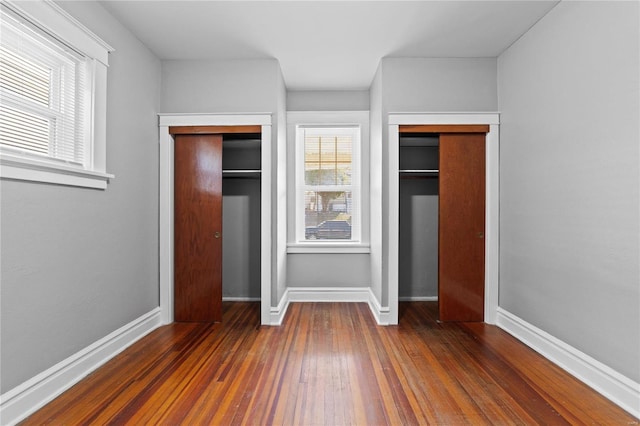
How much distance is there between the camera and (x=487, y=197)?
3805 mm

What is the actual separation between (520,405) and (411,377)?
2.22ft

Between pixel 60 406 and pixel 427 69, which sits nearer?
pixel 60 406

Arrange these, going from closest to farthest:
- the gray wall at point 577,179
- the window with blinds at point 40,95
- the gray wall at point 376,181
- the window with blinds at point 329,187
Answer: the window with blinds at point 40,95, the gray wall at point 577,179, the gray wall at point 376,181, the window with blinds at point 329,187

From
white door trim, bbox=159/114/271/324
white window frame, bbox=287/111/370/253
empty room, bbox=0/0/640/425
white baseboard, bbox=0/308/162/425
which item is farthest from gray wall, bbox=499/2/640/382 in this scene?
white baseboard, bbox=0/308/162/425

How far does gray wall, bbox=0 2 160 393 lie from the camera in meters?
2.06

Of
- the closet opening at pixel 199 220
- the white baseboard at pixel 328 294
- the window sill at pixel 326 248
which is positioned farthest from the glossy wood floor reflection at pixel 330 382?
the window sill at pixel 326 248

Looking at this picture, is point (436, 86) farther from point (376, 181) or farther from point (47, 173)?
point (47, 173)

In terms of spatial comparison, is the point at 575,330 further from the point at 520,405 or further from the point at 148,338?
the point at 148,338

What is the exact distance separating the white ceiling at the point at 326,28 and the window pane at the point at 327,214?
162 cm

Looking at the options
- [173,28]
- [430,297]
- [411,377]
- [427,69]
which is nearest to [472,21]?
[427,69]

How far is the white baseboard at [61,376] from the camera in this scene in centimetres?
199

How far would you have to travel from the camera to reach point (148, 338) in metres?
3.35

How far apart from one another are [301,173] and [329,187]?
0.42 metres

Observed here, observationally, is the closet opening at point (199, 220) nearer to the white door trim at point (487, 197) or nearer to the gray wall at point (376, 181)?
the gray wall at point (376, 181)
